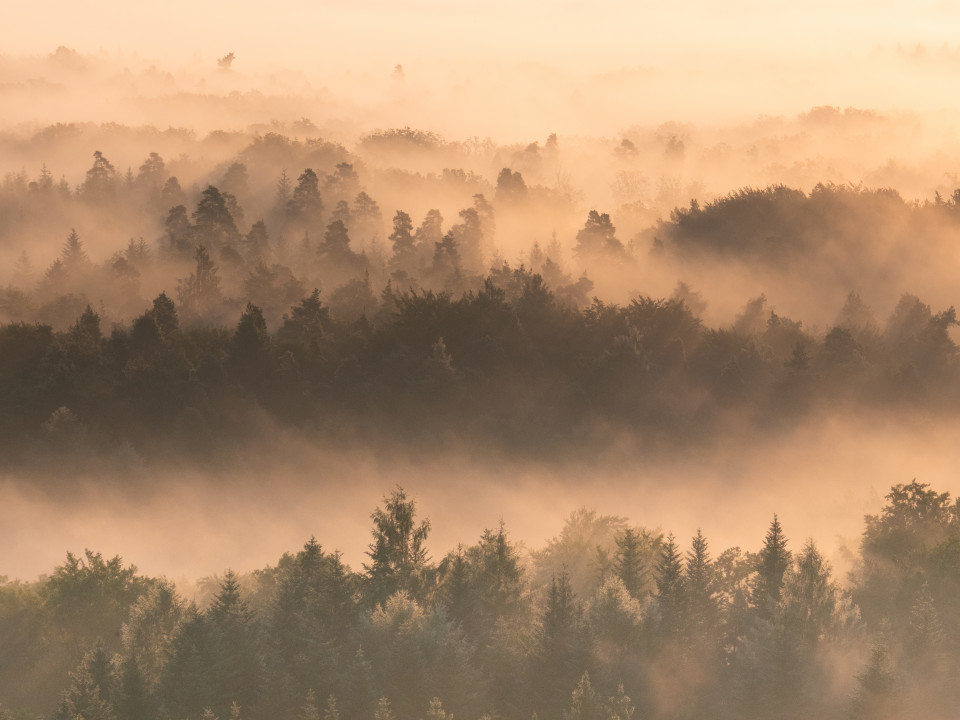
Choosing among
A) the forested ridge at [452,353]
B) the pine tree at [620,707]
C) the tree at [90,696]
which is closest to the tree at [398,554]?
the pine tree at [620,707]

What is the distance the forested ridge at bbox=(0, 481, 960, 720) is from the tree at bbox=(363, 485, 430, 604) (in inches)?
4.4

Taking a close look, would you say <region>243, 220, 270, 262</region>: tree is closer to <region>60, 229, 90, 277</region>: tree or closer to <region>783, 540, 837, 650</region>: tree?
<region>60, 229, 90, 277</region>: tree

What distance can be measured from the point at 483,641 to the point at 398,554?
6.88 metres

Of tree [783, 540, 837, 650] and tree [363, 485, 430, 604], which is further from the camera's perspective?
tree [363, 485, 430, 604]

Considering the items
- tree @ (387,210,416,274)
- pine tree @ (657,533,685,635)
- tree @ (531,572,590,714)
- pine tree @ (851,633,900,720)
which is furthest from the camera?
tree @ (387,210,416,274)

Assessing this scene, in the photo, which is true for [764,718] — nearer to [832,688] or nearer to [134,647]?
[832,688]

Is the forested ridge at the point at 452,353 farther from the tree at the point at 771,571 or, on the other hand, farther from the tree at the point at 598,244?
the tree at the point at 771,571

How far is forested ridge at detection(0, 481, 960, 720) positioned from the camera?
5512 centimetres

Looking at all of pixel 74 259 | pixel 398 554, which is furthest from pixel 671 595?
pixel 74 259

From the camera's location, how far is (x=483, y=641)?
60688 millimetres

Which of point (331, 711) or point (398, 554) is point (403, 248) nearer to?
point (398, 554)

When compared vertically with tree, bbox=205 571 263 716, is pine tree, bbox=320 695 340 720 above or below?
Answer: below

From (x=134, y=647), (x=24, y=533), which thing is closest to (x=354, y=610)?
(x=134, y=647)

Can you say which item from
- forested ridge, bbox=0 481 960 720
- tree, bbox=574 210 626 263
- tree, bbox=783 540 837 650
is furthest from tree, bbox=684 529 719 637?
tree, bbox=574 210 626 263
